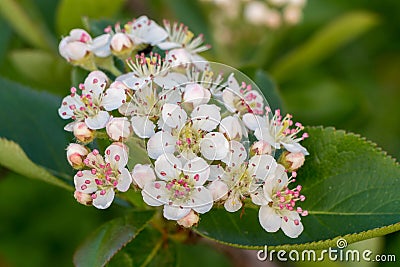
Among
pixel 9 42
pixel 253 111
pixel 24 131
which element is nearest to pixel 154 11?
pixel 9 42

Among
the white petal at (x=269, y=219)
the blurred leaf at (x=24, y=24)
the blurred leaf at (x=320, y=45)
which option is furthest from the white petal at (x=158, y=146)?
the blurred leaf at (x=320, y=45)

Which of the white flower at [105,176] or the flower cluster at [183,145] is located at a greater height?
the flower cluster at [183,145]

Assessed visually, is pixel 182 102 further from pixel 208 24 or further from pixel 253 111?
pixel 208 24

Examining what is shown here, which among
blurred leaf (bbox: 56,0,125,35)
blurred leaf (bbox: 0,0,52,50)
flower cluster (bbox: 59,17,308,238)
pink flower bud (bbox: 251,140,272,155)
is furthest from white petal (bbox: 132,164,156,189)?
blurred leaf (bbox: 0,0,52,50)

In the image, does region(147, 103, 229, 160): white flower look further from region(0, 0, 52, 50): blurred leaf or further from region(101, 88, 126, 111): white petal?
region(0, 0, 52, 50): blurred leaf

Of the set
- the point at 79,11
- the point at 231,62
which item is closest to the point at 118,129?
the point at 79,11

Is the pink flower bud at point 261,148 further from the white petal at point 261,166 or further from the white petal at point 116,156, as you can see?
the white petal at point 116,156

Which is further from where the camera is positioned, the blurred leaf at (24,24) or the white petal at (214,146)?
the blurred leaf at (24,24)
